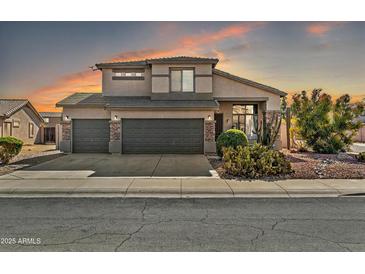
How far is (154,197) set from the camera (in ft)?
25.1

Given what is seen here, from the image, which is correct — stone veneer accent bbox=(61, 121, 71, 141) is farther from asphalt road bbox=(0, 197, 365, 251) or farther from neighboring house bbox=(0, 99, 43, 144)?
neighboring house bbox=(0, 99, 43, 144)

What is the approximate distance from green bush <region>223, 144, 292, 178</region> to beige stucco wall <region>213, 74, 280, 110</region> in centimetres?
881

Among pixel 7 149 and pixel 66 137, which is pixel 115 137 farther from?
pixel 7 149

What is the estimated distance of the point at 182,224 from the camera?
5.46 meters

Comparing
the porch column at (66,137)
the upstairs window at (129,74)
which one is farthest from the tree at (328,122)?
the porch column at (66,137)

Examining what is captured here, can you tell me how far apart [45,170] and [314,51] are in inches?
510

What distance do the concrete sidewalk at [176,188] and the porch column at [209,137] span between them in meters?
8.38

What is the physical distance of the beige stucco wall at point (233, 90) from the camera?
19.5 m

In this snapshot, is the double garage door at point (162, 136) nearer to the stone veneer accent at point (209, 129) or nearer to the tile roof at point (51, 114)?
the stone veneer accent at point (209, 129)

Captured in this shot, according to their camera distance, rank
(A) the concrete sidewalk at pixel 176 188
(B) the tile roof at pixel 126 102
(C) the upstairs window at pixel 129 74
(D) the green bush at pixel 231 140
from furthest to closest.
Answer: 1. (C) the upstairs window at pixel 129 74
2. (B) the tile roof at pixel 126 102
3. (D) the green bush at pixel 231 140
4. (A) the concrete sidewalk at pixel 176 188

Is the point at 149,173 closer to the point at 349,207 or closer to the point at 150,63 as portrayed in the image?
the point at 349,207

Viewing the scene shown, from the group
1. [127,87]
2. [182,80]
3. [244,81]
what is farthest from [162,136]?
[244,81]

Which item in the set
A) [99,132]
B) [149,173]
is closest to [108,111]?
[99,132]

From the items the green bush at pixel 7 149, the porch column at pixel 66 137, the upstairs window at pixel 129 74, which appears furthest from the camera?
the upstairs window at pixel 129 74
